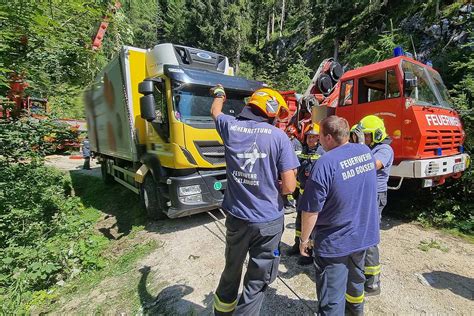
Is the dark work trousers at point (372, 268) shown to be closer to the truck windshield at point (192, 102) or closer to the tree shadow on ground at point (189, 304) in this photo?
the tree shadow on ground at point (189, 304)

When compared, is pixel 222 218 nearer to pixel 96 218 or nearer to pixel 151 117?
pixel 151 117

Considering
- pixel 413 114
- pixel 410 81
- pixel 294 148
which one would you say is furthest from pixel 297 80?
pixel 413 114

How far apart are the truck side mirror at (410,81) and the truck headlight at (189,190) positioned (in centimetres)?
377

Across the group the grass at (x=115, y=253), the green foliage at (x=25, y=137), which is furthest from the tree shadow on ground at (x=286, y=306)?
the green foliage at (x=25, y=137)

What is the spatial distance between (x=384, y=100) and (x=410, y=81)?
24.0 inches

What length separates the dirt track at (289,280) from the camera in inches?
116

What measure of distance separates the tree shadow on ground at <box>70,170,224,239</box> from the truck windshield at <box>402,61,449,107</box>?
13.7ft

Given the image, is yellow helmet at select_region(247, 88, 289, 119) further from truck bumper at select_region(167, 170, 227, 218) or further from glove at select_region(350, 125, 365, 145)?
truck bumper at select_region(167, 170, 227, 218)

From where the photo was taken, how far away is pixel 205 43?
32.0 meters

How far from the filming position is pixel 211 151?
4805 mm

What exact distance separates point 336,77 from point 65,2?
205 inches

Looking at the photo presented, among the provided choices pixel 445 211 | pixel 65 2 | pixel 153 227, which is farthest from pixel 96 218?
pixel 445 211

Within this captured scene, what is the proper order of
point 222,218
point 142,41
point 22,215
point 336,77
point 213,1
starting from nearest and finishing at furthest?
point 22,215
point 222,218
point 336,77
point 213,1
point 142,41

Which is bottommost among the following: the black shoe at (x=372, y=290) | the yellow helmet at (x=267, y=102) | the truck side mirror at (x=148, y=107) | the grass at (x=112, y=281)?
the grass at (x=112, y=281)
